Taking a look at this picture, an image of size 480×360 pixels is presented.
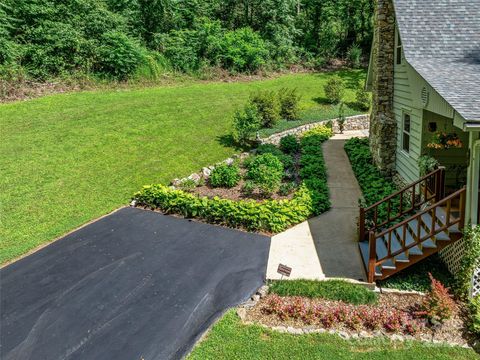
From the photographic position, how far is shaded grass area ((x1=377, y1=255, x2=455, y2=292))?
7012mm

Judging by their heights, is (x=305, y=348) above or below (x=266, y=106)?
below

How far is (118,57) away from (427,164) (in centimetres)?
1841

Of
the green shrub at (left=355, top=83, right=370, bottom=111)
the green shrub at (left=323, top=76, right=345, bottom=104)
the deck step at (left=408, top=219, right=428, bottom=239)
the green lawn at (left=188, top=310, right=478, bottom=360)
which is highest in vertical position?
the green shrub at (left=323, top=76, right=345, bottom=104)

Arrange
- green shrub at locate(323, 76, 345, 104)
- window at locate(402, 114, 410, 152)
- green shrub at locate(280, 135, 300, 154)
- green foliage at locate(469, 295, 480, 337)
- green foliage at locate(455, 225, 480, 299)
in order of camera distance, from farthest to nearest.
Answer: green shrub at locate(323, 76, 345, 104)
green shrub at locate(280, 135, 300, 154)
window at locate(402, 114, 410, 152)
green foliage at locate(455, 225, 480, 299)
green foliage at locate(469, 295, 480, 337)

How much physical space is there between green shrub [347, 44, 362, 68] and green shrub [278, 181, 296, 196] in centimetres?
2171

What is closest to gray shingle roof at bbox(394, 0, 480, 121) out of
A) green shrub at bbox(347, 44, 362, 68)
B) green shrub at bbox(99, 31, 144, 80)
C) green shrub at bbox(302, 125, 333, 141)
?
green shrub at bbox(302, 125, 333, 141)

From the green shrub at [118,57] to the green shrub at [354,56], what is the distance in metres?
16.6

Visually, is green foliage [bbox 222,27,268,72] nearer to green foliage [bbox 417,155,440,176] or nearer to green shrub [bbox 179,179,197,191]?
green shrub [bbox 179,179,197,191]

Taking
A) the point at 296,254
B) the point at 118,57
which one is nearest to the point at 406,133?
the point at 296,254

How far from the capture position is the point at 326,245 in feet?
28.4

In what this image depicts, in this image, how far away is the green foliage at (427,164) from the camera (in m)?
8.47

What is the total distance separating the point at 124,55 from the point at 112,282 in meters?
17.5

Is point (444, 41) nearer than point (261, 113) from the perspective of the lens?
Yes

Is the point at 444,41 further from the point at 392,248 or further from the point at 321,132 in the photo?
the point at 321,132
